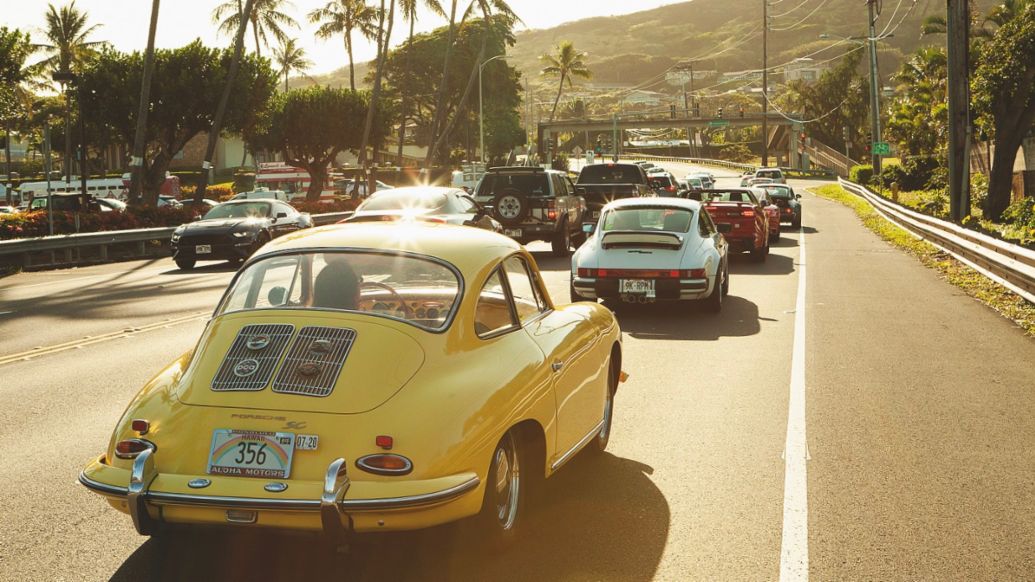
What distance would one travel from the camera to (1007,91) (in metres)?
32.6

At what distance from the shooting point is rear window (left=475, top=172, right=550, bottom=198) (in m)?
24.6

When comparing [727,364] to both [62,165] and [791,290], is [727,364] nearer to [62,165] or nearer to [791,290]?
[791,290]

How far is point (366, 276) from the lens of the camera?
5.57 meters

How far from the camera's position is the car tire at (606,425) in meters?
7.11

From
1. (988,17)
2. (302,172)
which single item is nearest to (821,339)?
(302,172)

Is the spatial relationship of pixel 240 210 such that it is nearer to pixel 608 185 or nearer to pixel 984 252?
pixel 608 185

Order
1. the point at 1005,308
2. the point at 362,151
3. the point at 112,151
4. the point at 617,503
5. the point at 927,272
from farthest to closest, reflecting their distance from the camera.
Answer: the point at 112,151, the point at 362,151, the point at 927,272, the point at 1005,308, the point at 617,503

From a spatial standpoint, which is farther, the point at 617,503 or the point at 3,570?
the point at 617,503

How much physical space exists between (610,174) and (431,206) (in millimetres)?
10498

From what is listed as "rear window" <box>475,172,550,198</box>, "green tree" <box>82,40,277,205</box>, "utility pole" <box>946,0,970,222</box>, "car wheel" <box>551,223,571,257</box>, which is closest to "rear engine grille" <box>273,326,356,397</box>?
"rear window" <box>475,172,550,198</box>

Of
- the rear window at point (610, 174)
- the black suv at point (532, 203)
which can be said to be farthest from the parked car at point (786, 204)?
the black suv at point (532, 203)

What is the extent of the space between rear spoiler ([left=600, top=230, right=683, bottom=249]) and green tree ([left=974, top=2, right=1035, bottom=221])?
2134cm

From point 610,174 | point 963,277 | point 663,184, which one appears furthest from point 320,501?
point 663,184

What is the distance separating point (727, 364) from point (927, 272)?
1242 cm
